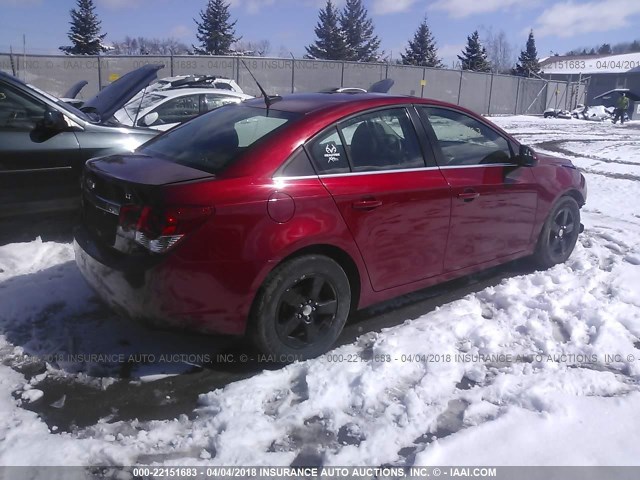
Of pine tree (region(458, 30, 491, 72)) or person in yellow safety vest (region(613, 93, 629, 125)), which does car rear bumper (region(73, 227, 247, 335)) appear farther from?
pine tree (region(458, 30, 491, 72))

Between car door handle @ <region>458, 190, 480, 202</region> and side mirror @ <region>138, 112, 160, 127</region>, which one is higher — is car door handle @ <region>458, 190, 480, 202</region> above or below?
below

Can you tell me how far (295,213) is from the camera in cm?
307

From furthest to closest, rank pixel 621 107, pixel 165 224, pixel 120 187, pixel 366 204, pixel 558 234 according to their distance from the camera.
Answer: pixel 621 107
pixel 558 234
pixel 366 204
pixel 120 187
pixel 165 224

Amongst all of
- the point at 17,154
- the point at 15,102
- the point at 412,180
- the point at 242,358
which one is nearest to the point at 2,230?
the point at 17,154

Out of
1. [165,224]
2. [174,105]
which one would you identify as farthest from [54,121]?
[174,105]

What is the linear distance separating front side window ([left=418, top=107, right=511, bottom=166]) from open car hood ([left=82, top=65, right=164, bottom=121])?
3.28 m

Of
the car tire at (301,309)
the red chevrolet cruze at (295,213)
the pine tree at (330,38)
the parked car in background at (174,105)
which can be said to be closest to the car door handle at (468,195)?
the red chevrolet cruze at (295,213)

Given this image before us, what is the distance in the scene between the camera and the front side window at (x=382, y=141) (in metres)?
3.50

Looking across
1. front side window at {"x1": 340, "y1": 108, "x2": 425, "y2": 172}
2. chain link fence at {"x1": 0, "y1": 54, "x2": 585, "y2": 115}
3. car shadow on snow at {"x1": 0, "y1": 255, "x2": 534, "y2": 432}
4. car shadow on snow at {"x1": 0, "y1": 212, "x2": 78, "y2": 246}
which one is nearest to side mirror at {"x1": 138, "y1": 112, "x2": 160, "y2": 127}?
car shadow on snow at {"x1": 0, "y1": 212, "x2": 78, "y2": 246}

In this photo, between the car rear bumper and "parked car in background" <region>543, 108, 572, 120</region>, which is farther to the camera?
"parked car in background" <region>543, 108, 572, 120</region>

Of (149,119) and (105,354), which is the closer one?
(105,354)

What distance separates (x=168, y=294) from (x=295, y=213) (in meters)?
0.82

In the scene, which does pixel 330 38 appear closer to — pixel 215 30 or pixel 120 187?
pixel 215 30

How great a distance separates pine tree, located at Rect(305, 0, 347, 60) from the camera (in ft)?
157
